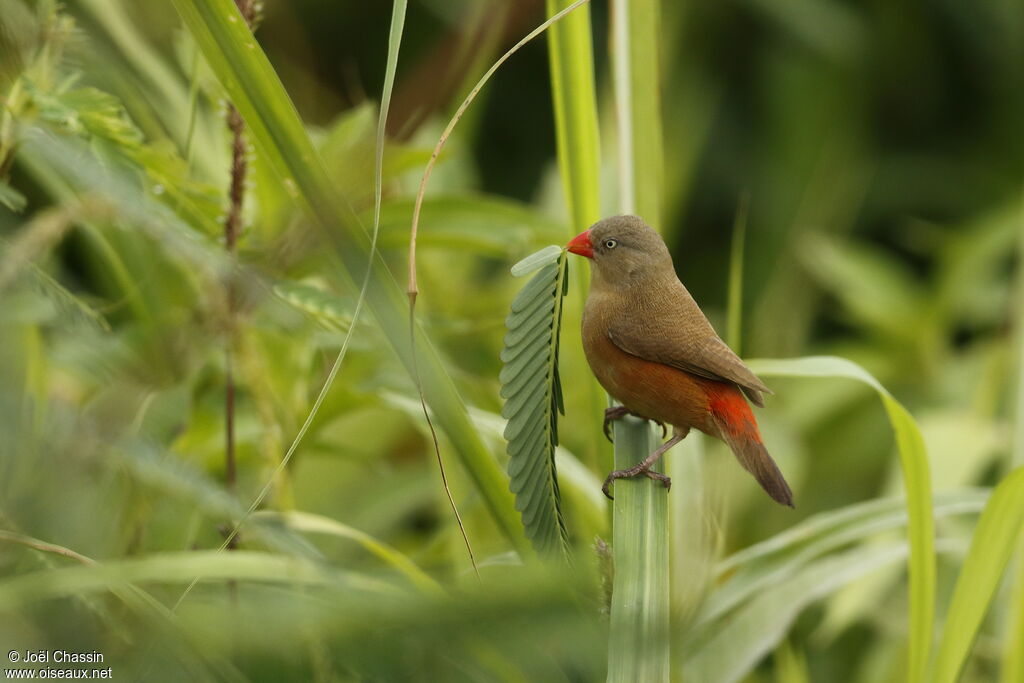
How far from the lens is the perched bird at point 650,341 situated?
5.09 ft

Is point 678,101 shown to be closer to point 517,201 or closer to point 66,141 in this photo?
point 517,201

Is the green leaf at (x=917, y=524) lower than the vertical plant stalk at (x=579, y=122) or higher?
lower

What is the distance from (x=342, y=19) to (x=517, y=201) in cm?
97

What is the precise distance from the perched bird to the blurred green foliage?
7.1 inches

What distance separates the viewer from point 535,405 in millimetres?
1194

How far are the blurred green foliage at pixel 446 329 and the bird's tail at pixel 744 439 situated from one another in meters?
0.10

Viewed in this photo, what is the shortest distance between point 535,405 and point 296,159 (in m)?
→ 0.42

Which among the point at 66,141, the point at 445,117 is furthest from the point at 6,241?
the point at 445,117

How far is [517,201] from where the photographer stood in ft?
13.8

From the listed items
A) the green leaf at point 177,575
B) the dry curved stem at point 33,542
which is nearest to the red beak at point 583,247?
the green leaf at point 177,575

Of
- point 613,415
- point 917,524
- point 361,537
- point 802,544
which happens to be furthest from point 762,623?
point 361,537

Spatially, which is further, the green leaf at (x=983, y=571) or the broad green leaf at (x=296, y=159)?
the green leaf at (x=983, y=571)

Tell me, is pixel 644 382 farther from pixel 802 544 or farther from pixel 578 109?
pixel 802 544

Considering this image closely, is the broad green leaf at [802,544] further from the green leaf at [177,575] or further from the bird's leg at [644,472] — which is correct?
the green leaf at [177,575]
